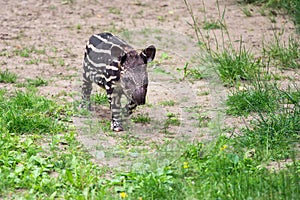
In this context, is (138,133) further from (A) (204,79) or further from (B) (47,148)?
(A) (204,79)

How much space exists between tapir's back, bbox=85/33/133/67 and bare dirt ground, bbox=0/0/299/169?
775mm

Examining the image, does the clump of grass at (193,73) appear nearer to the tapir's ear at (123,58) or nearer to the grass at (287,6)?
the grass at (287,6)

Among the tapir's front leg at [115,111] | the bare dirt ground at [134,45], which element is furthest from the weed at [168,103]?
the tapir's front leg at [115,111]

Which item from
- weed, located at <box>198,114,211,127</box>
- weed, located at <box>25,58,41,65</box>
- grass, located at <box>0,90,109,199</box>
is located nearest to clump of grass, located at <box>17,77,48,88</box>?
grass, located at <box>0,90,109,199</box>

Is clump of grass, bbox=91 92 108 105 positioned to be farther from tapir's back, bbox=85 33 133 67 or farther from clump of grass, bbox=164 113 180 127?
clump of grass, bbox=164 113 180 127

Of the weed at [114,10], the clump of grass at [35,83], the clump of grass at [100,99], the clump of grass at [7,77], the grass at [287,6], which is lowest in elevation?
the clump of grass at [100,99]

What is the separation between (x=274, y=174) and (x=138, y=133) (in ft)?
8.11

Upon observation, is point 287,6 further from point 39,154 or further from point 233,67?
point 39,154

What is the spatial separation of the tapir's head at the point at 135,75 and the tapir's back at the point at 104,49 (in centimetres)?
17

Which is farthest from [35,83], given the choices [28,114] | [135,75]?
[135,75]

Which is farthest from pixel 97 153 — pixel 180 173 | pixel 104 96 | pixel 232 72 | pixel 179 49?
pixel 179 49

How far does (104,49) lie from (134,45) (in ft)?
9.95

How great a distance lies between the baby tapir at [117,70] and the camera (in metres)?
7.54

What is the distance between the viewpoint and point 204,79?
32.4 feet
